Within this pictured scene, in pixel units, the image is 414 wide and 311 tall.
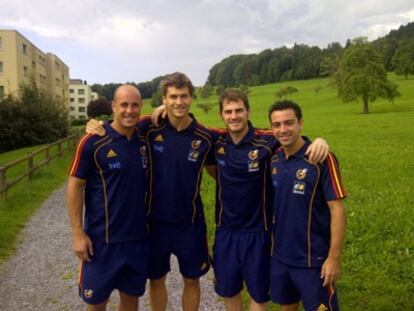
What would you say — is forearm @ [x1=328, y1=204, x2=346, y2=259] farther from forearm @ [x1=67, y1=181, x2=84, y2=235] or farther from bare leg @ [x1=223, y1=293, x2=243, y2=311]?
forearm @ [x1=67, y1=181, x2=84, y2=235]

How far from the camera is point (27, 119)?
3100 cm

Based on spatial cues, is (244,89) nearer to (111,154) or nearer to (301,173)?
(111,154)

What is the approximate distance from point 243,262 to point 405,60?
284 feet

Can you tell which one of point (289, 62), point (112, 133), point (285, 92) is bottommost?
point (112, 133)

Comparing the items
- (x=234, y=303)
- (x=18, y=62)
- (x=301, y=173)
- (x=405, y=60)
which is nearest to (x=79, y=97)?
(x=18, y=62)

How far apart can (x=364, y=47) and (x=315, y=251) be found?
56096mm

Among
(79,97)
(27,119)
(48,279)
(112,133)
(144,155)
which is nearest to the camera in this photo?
(112,133)

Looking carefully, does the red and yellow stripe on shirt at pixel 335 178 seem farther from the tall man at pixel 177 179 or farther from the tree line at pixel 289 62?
the tree line at pixel 289 62

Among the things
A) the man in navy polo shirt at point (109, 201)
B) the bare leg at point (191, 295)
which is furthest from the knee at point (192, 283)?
the man in navy polo shirt at point (109, 201)

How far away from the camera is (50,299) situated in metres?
5.54

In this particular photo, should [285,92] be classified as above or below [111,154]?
above

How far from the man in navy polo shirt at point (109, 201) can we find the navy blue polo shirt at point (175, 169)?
0.16 metres

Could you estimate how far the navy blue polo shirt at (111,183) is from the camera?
4008mm

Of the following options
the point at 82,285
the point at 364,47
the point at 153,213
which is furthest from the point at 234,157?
the point at 364,47
